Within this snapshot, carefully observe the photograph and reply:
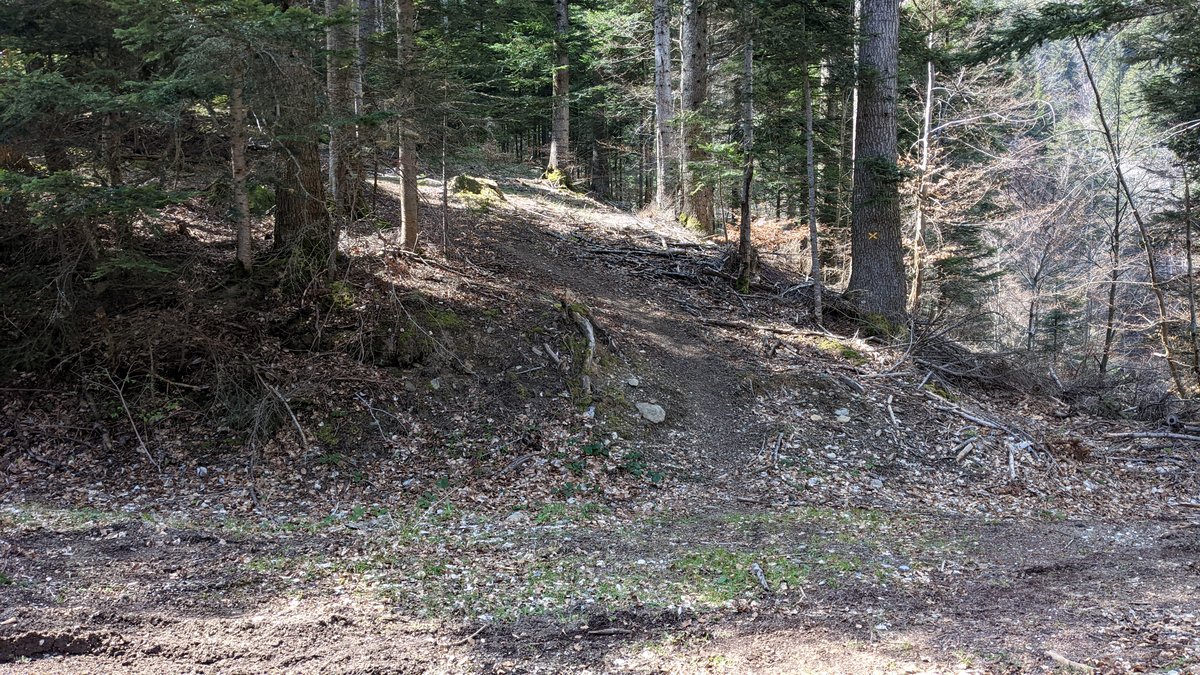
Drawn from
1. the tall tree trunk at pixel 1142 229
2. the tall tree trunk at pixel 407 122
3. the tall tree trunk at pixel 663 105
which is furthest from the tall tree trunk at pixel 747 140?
the tall tree trunk at pixel 1142 229

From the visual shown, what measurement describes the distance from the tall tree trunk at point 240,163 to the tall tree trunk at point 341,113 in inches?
37.0

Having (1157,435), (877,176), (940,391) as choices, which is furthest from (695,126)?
(1157,435)

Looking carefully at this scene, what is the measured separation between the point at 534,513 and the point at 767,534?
2.30 metres

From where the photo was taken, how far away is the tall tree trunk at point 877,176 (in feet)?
37.5

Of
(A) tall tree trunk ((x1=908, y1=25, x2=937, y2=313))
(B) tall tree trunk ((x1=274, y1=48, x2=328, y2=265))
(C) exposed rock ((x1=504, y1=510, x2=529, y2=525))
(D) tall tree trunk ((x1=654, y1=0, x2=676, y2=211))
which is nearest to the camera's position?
(C) exposed rock ((x1=504, y1=510, x2=529, y2=525))

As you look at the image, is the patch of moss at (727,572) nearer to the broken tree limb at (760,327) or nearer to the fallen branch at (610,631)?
the fallen branch at (610,631)

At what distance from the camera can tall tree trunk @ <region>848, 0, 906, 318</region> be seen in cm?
1142

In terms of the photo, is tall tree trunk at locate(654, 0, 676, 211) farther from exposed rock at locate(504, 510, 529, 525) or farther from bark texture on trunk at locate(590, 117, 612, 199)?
exposed rock at locate(504, 510, 529, 525)

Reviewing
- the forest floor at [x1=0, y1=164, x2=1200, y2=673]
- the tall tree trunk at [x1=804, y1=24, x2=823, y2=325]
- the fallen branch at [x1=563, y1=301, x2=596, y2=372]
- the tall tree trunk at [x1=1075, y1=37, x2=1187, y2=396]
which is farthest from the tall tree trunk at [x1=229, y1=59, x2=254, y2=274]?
the tall tree trunk at [x1=1075, y1=37, x2=1187, y2=396]

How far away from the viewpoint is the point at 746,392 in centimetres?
988

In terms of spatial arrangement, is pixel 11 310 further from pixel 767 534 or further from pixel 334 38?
pixel 767 534

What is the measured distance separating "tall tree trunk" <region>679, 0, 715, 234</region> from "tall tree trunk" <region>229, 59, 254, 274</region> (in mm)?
9940

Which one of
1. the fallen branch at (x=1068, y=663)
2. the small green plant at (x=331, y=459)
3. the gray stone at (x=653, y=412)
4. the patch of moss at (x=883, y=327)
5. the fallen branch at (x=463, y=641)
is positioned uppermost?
the patch of moss at (x=883, y=327)

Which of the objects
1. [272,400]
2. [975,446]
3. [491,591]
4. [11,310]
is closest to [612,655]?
[491,591]
